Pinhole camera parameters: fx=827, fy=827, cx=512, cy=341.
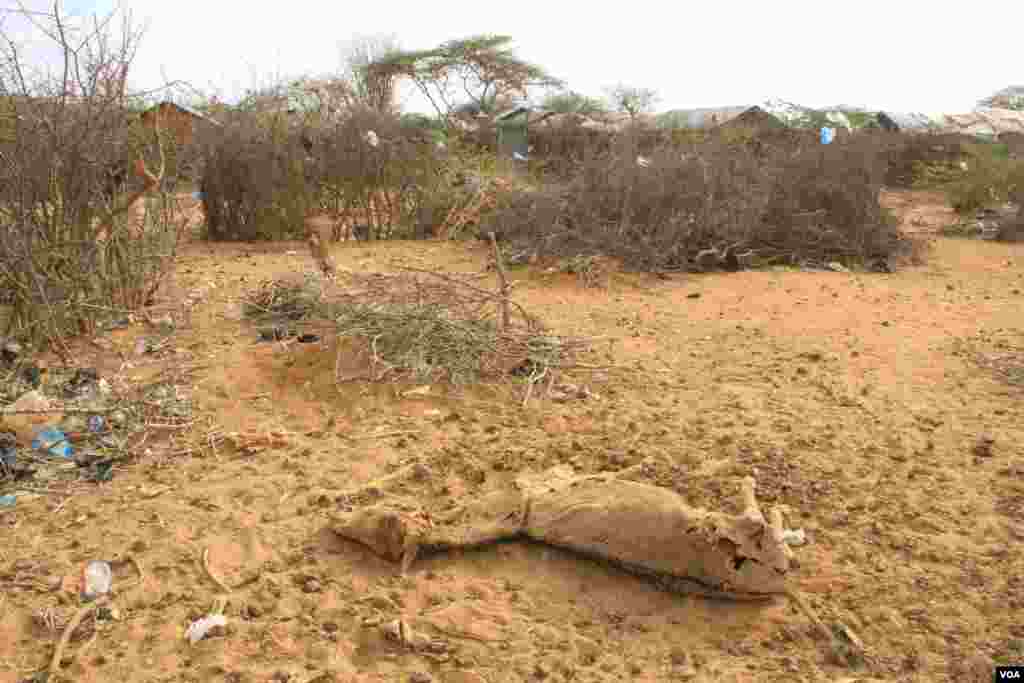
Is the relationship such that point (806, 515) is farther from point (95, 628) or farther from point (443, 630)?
point (95, 628)

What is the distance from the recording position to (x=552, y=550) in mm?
2445

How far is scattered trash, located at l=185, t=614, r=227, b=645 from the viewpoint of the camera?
2016 millimetres

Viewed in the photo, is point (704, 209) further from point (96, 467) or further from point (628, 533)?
point (96, 467)


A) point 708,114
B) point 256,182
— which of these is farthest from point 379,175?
point 708,114

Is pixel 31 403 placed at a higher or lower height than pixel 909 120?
lower

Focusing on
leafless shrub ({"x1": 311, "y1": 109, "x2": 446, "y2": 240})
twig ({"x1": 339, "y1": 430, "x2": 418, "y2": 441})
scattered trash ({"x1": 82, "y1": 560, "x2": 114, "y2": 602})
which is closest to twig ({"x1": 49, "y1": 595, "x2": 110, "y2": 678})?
scattered trash ({"x1": 82, "y1": 560, "x2": 114, "y2": 602})

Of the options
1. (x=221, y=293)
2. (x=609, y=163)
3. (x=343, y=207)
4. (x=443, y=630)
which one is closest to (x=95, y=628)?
(x=443, y=630)

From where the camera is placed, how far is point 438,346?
4.07 metres

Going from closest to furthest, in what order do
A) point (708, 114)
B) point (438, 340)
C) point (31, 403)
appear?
1. point (31, 403)
2. point (438, 340)
3. point (708, 114)

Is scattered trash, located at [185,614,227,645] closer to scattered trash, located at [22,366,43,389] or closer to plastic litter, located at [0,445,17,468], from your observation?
plastic litter, located at [0,445,17,468]

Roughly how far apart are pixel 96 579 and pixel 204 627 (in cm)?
42

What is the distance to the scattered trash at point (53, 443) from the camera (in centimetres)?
300

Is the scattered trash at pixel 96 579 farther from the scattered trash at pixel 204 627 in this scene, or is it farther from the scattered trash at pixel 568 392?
the scattered trash at pixel 568 392

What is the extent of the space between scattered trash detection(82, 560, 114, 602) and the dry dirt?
36mm
